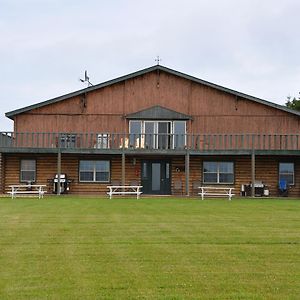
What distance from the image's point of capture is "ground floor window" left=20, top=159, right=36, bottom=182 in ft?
91.7

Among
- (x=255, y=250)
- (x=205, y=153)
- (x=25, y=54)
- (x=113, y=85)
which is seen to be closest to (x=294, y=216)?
(x=255, y=250)

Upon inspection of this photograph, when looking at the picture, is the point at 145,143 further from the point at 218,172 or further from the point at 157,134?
the point at 218,172

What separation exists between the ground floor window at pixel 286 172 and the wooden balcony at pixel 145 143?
1104mm

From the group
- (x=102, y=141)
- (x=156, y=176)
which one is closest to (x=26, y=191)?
(x=102, y=141)

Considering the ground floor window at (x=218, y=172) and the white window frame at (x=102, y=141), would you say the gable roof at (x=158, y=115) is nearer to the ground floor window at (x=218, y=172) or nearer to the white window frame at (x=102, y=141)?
the white window frame at (x=102, y=141)

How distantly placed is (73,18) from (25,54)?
9610 millimetres

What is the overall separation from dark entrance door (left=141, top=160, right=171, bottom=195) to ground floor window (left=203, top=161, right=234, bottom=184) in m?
1.93

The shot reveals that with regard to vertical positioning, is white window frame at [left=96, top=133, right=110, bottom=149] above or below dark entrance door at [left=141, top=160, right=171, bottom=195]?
above

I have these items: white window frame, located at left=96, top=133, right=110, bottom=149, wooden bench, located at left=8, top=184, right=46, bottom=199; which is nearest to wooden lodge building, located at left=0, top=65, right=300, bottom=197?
white window frame, located at left=96, top=133, right=110, bottom=149

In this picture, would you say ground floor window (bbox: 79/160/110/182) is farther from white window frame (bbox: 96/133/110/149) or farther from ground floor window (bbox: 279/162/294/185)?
ground floor window (bbox: 279/162/294/185)

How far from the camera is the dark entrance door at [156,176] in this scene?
28.2 m

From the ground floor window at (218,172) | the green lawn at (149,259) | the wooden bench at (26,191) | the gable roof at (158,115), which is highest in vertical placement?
the gable roof at (158,115)

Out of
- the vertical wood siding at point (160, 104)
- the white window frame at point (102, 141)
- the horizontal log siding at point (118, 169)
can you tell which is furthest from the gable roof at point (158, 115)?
the horizontal log siding at point (118, 169)

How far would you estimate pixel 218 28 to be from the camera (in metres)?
25.1
